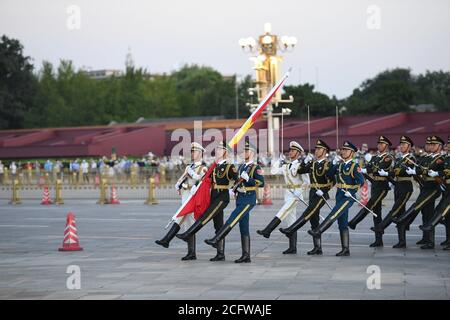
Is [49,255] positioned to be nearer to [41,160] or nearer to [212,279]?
[212,279]

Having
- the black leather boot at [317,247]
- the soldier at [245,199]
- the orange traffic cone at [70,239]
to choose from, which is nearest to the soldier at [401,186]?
the black leather boot at [317,247]

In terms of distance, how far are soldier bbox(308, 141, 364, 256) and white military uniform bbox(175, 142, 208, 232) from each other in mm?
2246

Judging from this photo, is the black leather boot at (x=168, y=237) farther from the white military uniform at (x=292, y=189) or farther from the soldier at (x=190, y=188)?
the white military uniform at (x=292, y=189)

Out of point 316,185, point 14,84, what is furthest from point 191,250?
point 14,84

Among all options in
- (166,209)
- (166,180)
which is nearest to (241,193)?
(166,209)

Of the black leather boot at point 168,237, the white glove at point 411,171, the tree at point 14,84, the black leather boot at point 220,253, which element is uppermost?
the tree at point 14,84

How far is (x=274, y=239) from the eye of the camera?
2059 cm

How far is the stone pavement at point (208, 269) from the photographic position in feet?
42.2

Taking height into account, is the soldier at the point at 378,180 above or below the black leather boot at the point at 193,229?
above

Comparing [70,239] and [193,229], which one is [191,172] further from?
[70,239]

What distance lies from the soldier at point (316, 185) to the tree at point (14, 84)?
243 feet

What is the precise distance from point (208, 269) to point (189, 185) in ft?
7.08

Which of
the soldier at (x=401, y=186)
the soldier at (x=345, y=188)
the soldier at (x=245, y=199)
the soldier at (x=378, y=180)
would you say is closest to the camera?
the soldier at (x=245, y=199)
